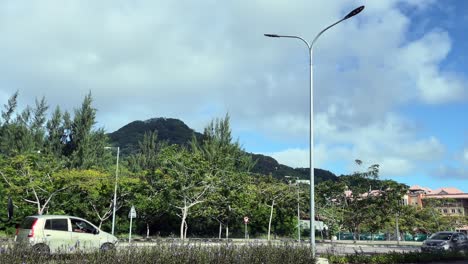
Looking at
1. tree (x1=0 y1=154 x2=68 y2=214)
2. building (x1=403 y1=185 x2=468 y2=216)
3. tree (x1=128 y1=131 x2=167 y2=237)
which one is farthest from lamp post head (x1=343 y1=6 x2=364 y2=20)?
building (x1=403 y1=185 x2=468 y2=216)

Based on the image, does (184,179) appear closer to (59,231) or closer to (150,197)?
(150,197)

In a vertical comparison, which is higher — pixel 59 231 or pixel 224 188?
pixel 224 188

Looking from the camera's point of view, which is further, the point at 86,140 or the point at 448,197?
the point at 448,197

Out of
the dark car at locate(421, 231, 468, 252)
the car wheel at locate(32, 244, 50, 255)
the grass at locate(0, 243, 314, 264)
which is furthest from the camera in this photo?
the dark car at locate(421, 231, 468, 252)

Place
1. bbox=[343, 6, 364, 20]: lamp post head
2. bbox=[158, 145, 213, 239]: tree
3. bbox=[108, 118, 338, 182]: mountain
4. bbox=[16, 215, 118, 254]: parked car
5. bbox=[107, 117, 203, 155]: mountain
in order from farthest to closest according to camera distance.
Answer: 1. bbox=[107, 117, 203, 155]: mountain
2. bbox=[108, 118, 338, 182]: mountain
3. bbox=[158, 145, 213, 239]: tree
4. bbox=[16, 215, 118, 254]: parked car
5. bbox=[343, 6, 364, 20]: lamp post head

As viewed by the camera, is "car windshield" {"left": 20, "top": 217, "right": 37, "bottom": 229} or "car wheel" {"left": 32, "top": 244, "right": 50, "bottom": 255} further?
"car windshield" {"left": 20, "top": 217, "right": 37, "bottom": 229}

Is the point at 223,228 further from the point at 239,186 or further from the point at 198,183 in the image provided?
the point at 198,183

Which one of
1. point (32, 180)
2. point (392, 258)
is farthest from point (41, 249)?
point (32, 180)

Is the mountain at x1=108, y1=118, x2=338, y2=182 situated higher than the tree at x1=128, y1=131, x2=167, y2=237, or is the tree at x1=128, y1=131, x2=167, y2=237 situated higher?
the mountain at x1=108, y1=118, x2=338, y2=182

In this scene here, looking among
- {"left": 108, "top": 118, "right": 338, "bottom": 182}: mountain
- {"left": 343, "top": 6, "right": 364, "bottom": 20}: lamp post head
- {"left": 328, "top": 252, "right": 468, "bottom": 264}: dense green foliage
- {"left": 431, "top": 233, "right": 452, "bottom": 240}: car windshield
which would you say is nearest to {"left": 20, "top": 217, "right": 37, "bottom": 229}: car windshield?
{"left": 328, "top": 252, "right": 468, "bottom": 264}: dense green foliage

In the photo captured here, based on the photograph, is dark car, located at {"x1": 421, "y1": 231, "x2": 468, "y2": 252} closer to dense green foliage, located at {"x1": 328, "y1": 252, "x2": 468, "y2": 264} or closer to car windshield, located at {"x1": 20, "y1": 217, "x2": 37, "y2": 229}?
dense green foliage, located at {"x1": 328, "y1": 252, "x2": 468, "y2": 264}

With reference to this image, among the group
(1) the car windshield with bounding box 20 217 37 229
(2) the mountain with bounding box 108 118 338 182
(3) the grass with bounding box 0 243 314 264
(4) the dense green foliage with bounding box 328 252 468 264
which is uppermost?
(2) the mountain with bounding box 108 118 338 182

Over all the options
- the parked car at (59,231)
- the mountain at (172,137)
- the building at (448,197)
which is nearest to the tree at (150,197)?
the parked car at (59,231)

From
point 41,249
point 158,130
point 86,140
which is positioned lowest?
point 41,249
